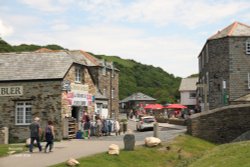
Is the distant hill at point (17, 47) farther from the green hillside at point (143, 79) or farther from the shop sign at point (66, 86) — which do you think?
the shop sign at point (66, 86)

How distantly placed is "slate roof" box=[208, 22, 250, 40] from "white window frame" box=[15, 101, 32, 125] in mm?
22634

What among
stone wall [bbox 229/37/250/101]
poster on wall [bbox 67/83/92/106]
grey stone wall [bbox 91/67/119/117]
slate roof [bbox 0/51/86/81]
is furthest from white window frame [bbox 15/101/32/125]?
grey stone wall [bbox 91/67/119/117]

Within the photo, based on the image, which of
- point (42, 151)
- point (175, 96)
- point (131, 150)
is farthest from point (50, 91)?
point (175, 96)

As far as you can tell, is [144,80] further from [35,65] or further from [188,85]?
[35,65]

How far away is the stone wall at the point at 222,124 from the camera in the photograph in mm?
29562

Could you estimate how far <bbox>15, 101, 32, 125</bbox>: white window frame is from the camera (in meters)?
32.7

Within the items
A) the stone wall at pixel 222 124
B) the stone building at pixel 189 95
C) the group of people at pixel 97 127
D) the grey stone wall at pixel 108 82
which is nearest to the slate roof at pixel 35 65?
the group of people at pixel 97 127

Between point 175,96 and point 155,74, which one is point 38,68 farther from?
point 155,74

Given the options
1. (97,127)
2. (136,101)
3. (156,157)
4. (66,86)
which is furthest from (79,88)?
(136,101)

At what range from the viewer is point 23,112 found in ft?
107

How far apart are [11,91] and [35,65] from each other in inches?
106

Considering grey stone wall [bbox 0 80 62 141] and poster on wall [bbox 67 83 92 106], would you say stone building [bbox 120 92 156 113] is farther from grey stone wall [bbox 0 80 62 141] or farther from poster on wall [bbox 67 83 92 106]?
grey stone wall [bbox 0 80 62 141]

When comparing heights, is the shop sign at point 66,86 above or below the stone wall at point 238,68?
below

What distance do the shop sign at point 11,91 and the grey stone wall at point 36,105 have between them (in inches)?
8.6
